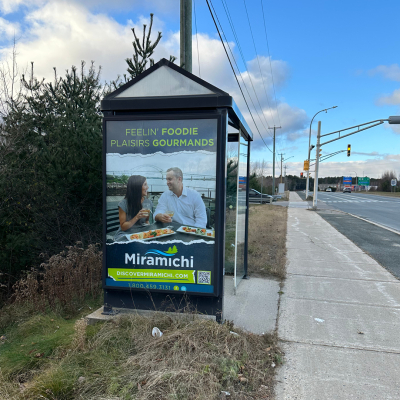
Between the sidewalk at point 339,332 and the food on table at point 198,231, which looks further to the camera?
the food on table at point 198,231

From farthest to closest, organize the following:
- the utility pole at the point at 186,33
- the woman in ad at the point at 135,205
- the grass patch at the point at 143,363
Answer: the utility pole at the point at 186,33 → the woman in ad at the point at 135,205 → the grass patch at the point at 143,363

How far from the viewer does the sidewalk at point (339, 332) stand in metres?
2.94

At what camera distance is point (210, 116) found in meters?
3.77

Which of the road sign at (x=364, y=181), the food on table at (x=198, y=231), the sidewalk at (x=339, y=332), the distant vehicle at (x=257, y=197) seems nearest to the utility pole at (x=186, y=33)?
the food on table at (x=198, y=231)

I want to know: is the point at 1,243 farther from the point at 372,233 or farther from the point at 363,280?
the point at 372,233

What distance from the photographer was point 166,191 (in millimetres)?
3934

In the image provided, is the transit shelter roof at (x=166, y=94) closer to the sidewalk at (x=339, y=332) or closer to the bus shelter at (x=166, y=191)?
the bus shelter at (x=166, y=191)

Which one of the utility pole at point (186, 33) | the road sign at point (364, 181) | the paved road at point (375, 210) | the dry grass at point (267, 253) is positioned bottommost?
the paved road at point (375, 210)

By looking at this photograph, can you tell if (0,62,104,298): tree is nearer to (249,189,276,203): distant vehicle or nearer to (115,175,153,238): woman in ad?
(115,175,153,238): woman in ad

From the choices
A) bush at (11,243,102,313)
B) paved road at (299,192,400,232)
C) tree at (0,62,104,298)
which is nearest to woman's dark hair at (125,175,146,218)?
bush at (11,243,102,313)

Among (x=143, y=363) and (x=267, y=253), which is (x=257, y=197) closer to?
(x=267, y=253)

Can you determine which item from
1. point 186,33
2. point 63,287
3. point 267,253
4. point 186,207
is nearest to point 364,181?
point 267,253

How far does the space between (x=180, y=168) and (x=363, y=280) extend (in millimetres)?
4366

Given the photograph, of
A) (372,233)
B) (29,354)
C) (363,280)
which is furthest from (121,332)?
(372,233)
